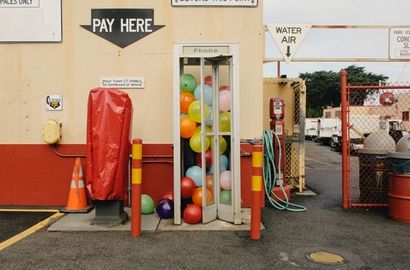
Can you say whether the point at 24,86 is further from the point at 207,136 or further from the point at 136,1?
the point at 207,136

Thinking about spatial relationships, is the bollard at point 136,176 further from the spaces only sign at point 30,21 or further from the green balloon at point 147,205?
the spaces only sign at point 30,21

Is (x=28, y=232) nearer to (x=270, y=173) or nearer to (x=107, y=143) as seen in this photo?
(x=107, y=143)

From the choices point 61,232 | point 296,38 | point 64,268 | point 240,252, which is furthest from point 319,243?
point 296,38

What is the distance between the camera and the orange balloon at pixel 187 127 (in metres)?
5.97

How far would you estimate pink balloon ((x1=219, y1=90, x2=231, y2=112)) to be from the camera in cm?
602

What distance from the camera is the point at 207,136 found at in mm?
5988

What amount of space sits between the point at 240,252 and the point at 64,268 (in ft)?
6.45

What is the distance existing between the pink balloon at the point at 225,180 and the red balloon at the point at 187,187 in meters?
0.45

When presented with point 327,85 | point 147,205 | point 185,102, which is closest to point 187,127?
point 185,102

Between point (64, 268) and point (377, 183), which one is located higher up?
point (377, 183)

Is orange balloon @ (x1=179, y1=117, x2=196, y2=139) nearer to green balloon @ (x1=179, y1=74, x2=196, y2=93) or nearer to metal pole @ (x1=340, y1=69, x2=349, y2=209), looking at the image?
green balloon @ (x1=179, y1=74, x2=196, y2=93)

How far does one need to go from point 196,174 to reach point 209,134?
0.65 meters

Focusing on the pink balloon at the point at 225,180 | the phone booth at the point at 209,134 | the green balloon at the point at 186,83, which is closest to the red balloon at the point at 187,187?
the phone booth at the point at 209,134

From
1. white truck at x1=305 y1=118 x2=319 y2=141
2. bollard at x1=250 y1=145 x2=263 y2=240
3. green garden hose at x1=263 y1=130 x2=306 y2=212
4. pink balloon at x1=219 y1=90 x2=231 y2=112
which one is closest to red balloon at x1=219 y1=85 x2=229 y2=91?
pink balloon at x1=219 y1=90 x2=231 y2=112
